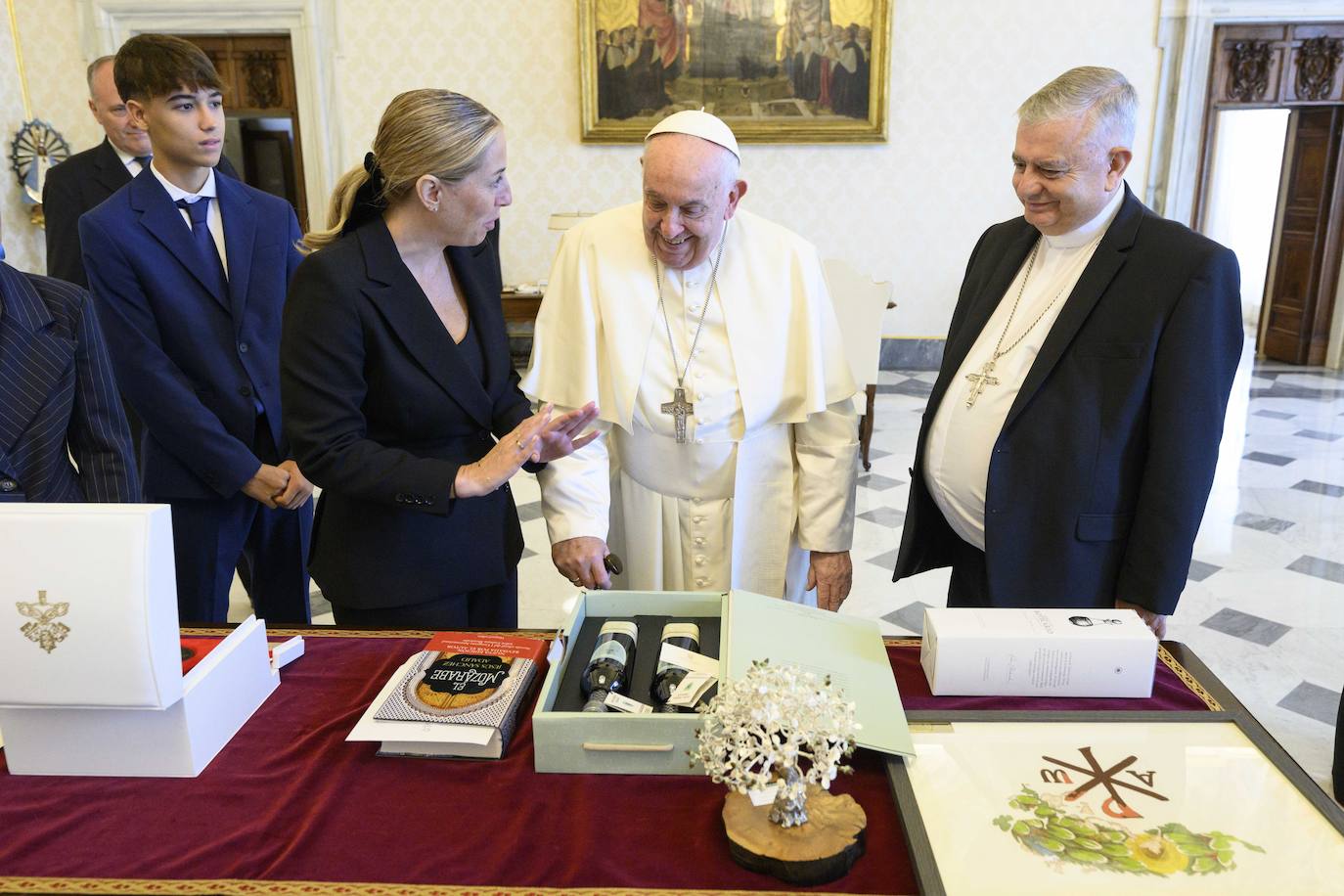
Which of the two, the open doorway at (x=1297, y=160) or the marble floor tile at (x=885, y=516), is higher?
the open doorway at (x=1297, y=160)

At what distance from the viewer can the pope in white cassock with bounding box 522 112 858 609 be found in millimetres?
2221

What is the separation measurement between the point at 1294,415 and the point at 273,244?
24.6ft

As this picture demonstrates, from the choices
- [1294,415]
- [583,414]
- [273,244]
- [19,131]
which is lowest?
[1294,415]

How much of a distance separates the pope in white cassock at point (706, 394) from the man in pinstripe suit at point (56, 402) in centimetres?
90

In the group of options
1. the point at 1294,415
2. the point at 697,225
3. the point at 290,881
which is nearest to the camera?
the point at 290,881

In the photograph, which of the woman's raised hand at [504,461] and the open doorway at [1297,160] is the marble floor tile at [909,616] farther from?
→ the open doorway at [1297,160]

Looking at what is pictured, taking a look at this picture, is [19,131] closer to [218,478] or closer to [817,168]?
[817,168]

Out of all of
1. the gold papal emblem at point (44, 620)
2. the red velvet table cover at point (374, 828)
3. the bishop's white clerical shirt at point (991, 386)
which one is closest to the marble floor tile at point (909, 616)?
the bishop's white clerical shirt at point (991, 386)

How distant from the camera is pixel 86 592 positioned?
1.29 meters

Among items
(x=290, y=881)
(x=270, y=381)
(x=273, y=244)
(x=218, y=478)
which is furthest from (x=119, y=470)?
(x=290, y=881)

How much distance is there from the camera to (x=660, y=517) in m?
2.35

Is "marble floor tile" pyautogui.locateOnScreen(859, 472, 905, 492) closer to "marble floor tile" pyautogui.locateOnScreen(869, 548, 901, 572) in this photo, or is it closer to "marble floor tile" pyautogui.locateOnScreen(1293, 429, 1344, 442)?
"marble floor tile" pyautogui.locateOnScreen(869, 548, 901, 572)

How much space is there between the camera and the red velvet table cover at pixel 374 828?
1220mm

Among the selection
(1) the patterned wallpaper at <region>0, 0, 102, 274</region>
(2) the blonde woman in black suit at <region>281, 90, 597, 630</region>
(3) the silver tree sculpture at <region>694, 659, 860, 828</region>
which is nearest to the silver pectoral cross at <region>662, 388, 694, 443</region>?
(2) the blonde woman in black suit at <region>281, 90, 597, 630</region>
